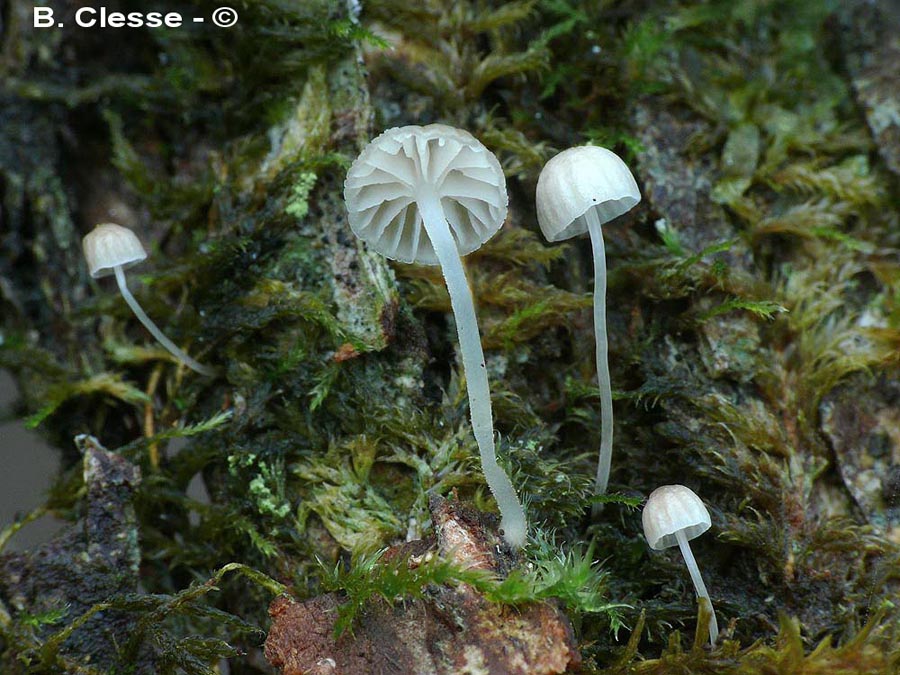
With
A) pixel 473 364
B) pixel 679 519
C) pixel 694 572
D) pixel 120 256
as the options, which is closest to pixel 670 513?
pixel 679 519

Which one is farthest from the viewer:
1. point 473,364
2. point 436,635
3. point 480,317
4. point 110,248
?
point 110,248

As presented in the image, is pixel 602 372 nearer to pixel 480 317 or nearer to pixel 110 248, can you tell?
pixel 480 317

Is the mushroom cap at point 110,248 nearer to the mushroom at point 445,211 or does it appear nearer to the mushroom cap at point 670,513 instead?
the mushroom at point 445,211

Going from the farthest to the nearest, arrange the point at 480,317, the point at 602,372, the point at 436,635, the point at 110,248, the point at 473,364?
the point at 110,248
the point at 480,317
the point at 602,372
the point at 473,364
the point at 436,635

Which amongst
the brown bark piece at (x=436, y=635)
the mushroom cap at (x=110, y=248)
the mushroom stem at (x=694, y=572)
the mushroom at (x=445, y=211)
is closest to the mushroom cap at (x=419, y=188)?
the mushroom at (x=445, y=211)

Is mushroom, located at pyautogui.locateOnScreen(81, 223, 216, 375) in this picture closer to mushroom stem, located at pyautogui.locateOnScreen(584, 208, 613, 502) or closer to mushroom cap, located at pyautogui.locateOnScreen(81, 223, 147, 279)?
mushroom cap, located at pyautogui.locateOnScreen(81, 223, 147, 279)

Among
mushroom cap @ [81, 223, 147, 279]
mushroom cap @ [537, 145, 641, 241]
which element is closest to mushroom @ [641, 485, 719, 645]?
mushroom cap @ [537, 145, 641, 241]

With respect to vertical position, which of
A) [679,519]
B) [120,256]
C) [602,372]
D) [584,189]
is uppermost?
[120,256]

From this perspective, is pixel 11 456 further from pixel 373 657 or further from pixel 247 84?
pixel 373 657
